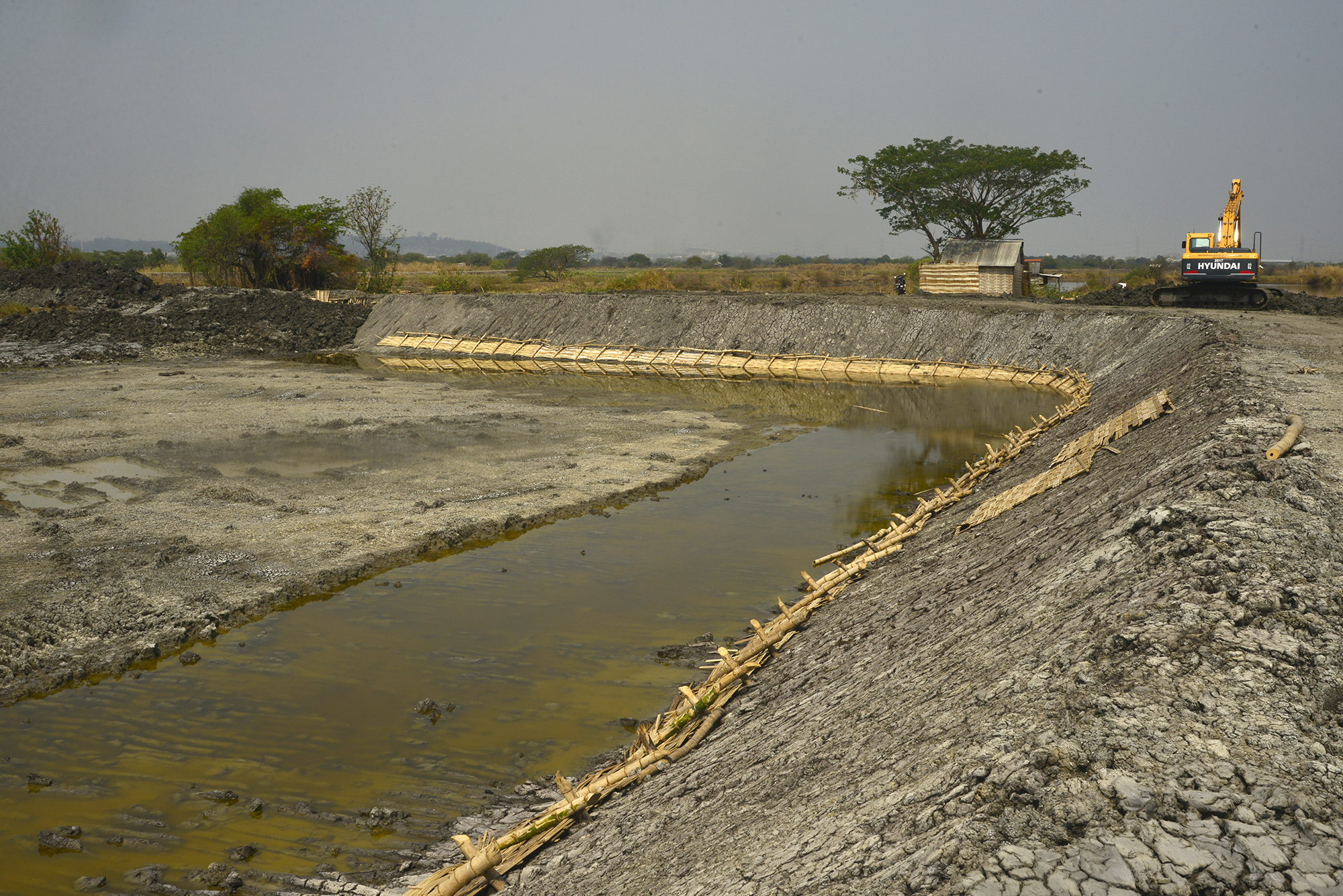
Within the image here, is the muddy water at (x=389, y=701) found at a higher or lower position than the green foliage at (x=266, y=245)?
lower

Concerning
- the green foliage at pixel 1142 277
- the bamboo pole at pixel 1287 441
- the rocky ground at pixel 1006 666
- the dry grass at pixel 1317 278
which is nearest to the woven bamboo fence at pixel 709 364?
the rocky ground at pixel 1006 666

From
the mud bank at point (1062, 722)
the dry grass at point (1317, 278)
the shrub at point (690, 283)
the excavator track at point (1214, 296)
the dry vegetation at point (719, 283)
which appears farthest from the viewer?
the shrub at point (690, 283)

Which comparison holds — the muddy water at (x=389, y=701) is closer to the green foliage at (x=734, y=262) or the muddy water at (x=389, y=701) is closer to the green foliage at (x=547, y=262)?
the green foliage at (x=547, y=262)

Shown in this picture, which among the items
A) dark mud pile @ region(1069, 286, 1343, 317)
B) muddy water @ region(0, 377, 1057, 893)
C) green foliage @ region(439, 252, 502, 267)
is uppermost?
green foliage @ region(439, 252, 502, 267)

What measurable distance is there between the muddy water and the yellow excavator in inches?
872

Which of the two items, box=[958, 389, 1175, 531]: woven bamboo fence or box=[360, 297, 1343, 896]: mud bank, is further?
box=[958, 389, 1175, 531]: woven bamboo fence

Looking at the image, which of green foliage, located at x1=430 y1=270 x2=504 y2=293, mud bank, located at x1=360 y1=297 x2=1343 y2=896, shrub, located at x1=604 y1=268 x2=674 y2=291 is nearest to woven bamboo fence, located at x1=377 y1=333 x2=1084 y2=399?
shrub, located at x1=604 y1=268 x2=674 y2=291

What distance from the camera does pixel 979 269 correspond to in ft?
130

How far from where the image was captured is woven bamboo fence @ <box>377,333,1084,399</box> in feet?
92.5

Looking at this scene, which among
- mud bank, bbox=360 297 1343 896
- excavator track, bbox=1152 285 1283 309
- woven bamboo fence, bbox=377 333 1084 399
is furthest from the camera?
excavator track, bbox=1152 285 1283 309

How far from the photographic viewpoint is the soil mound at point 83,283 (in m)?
44.1

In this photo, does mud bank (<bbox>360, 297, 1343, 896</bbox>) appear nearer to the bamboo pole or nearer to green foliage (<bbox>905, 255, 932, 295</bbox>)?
the bamboo pole

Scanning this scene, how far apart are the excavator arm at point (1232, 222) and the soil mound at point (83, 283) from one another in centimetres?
4656

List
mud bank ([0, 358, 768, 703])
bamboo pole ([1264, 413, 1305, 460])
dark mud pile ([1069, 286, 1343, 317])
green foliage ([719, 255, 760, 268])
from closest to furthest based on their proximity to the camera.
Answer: bamboo pole ([1264, 413, 1305, 460])
mud bank ([0, 358, 768, 703])
dark mud pile ([1069, 286, 1343, 317])
green foliage ([719, 255, 760, 268])
